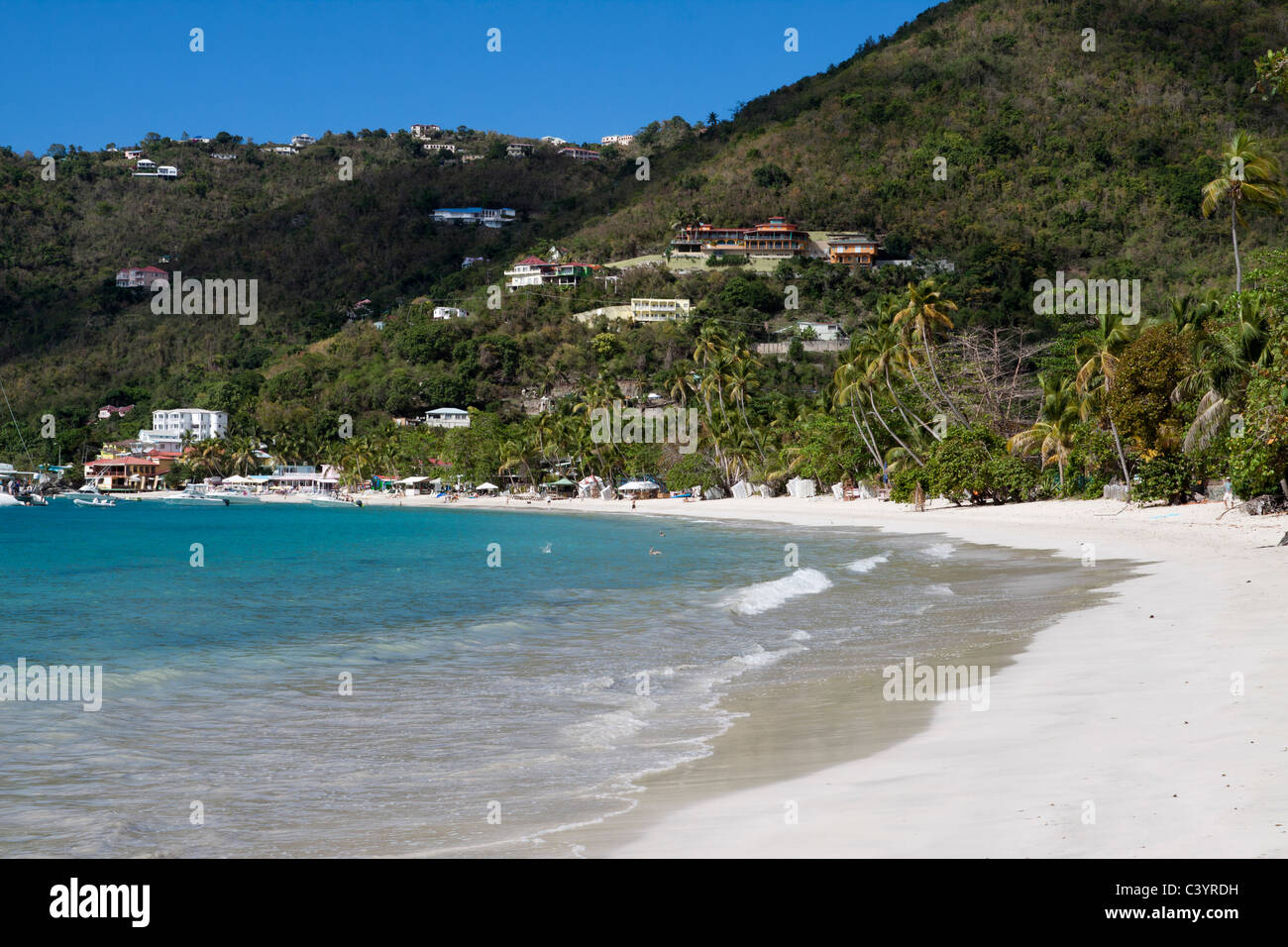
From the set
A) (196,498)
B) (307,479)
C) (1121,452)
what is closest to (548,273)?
(307,479)

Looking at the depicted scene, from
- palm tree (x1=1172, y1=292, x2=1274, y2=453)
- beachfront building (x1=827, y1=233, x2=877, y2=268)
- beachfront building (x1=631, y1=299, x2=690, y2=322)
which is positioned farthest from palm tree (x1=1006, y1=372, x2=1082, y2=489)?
Result: beachfront building (x1=827, y1=233, x2=877, y2=268)

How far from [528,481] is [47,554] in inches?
2405

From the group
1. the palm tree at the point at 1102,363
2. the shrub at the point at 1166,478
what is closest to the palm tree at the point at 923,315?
→ the palm tree at the point at 1102,363

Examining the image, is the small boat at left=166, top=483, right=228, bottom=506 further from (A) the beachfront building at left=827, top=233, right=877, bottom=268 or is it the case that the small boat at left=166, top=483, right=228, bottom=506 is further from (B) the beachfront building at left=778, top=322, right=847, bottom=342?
(A) the beachfront building at left=827, top=233, right=877, bottom=268

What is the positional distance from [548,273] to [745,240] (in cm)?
3015

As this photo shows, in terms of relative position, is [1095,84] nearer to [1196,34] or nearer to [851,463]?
[1196,34]

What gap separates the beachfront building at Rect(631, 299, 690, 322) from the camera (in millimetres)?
134375

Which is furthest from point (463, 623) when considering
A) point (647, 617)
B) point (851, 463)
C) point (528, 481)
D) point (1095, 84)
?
point (1095, 84)

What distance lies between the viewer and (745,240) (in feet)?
492

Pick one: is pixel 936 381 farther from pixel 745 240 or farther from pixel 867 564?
pixel 745 240

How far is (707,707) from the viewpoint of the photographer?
456 inches

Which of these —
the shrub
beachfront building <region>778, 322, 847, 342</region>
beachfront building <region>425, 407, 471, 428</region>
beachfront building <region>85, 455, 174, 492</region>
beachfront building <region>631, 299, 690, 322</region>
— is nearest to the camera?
the shrub

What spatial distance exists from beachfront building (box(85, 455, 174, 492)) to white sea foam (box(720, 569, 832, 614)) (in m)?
126

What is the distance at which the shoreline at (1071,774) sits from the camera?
5.94 m
